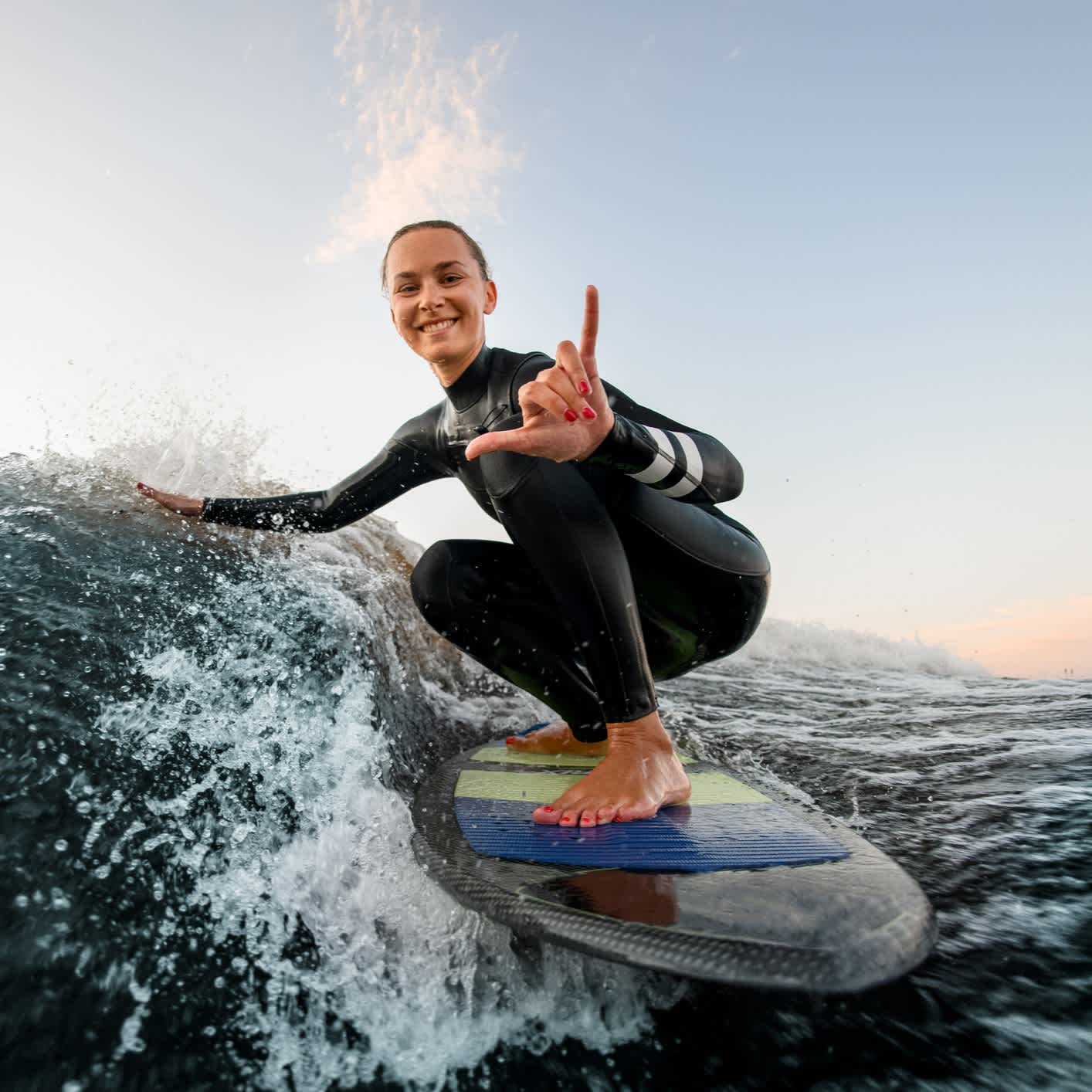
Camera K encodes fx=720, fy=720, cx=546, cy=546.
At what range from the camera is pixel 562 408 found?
1.61 metres

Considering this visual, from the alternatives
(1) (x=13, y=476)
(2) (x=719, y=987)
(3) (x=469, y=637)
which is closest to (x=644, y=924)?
(2) (x=719, y=987)

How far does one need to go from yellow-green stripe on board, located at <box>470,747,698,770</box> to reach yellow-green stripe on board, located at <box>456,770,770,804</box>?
0.14 m

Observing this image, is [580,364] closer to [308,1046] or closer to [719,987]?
[719,987]

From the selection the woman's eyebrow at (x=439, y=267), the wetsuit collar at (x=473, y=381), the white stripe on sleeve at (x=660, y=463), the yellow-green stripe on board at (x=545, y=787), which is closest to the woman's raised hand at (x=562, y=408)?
the white stripe on sleeve at (x=660, y=463)

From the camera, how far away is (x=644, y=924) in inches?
45.2

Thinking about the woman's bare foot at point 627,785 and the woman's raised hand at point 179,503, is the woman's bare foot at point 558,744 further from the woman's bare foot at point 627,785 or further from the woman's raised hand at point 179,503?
the woman's raised hand at point 179,503

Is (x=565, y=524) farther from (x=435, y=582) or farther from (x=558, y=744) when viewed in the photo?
(x=558, y=744)

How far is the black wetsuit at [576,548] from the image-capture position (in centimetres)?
194

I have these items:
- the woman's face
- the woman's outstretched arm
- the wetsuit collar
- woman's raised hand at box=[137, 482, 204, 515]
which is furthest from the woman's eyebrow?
woman's raised hand at box=[137, 482, 204, 515]

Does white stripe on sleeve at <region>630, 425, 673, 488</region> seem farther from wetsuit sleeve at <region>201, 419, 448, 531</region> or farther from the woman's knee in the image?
wetsuit sleeve at <region>201, 419, 448, 531</region>

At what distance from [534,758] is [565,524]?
1.05m

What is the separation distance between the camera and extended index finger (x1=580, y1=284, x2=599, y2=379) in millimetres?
1537

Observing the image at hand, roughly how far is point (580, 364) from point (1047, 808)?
1.90 metres

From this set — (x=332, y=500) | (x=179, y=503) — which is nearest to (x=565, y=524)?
(x=332, y=500)
